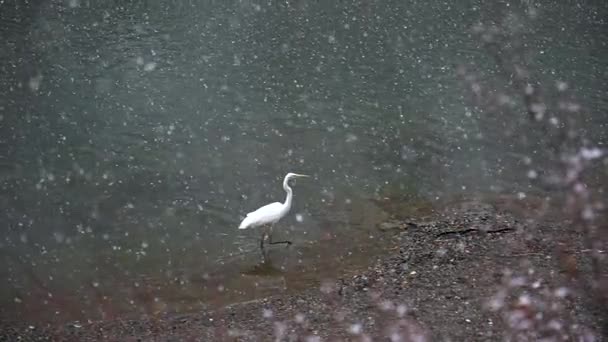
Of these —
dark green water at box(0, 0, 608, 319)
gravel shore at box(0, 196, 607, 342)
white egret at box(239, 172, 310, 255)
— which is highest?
dark green water at box(0, 0, 608, 319)

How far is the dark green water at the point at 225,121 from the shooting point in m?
10.7

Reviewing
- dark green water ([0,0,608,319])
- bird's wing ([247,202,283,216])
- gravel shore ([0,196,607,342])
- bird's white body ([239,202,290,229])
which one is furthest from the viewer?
dark green water ([0,0,608,319])

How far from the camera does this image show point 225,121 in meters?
13.8

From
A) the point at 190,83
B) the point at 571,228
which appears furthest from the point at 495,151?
→ the point at 190,83

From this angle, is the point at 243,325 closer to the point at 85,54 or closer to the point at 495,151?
the point at 495,151

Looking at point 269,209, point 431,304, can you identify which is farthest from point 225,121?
point 431,304

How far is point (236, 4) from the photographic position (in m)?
19.5

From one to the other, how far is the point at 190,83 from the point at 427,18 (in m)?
7.19

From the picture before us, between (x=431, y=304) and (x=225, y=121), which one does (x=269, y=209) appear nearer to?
(x=431, y=304)

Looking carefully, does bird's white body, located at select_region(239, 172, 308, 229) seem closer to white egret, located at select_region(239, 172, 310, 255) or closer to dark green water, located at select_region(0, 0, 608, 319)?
white egret, located at select_region(239, 172, 310, 255)

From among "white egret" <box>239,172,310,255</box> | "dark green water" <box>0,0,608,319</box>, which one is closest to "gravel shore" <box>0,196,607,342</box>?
"dark green water" <box>0,0,608,319</box>

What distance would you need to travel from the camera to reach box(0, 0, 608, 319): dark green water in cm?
1068

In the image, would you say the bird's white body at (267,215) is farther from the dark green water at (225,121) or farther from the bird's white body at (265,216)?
the dark green water at (225,121)

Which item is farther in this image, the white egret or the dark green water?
the dark green water
